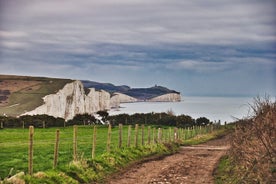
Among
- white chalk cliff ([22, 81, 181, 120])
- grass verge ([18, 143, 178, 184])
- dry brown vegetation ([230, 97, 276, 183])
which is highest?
white chalk cliff ([22, 81, 181, 120])

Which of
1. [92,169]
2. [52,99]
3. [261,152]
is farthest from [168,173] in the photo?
[52,99]

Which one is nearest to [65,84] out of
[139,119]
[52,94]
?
[52,94]

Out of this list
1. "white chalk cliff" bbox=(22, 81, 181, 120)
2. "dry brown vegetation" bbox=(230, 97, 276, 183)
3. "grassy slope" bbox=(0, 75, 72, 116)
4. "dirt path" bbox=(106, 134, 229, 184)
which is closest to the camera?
"dry brown vegetation" bbox=(230, 97, 276, 183)

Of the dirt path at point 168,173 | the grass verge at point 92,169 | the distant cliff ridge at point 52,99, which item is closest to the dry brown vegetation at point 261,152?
the dirt path at point 168,173

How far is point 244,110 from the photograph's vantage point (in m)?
16.8

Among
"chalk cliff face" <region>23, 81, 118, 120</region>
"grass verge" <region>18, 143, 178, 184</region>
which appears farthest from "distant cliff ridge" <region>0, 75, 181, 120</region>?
"grass verge" <region>18, 143, 178, 184</region>

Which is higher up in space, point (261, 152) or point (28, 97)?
point (28, 97)

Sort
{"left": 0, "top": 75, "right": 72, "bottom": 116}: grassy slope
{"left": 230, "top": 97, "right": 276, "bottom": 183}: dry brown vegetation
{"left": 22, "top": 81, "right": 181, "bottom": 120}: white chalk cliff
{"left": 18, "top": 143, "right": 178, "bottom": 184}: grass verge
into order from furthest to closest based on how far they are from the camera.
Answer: {"left": 0, "top": 75, "right": 72, "bottom": 116}: grassy slope
{"left": 22, "top": 81, "right": 181, "bottom": 120}: white chalk cliff
{"left": 18, "top": 143, "right": 178, "bottom": 184}: grass verge
{"left": 230, "top": 97, "right": 276, "bottom": 183}: dry brown vegetation

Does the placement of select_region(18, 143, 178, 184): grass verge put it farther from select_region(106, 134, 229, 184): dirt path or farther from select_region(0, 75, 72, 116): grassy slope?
select_region(0, 75, 72, 116): grassy slope

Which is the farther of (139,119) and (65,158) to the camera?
(139,119)

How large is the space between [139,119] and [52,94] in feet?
111

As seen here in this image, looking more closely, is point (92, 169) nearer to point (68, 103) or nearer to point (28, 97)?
point (68, 103)

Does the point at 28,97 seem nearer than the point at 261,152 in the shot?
No

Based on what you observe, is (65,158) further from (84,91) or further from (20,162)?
(84,91)
